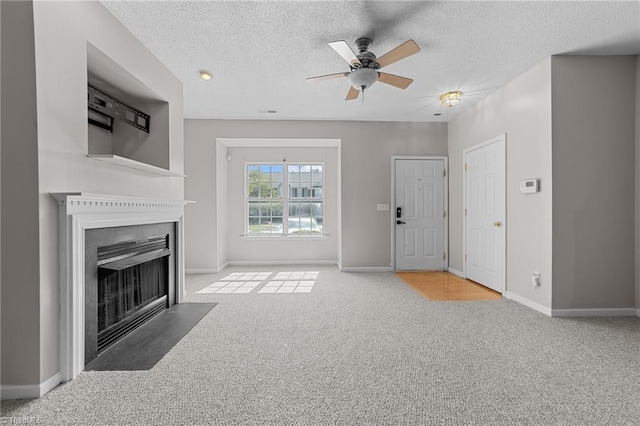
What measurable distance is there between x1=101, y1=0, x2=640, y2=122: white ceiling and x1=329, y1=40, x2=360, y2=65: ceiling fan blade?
22 centimetres

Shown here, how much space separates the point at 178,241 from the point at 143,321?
3.02ft

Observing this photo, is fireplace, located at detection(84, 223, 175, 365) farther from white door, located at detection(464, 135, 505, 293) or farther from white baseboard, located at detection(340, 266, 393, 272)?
white door, located at detection(464, 135, 505, 293)

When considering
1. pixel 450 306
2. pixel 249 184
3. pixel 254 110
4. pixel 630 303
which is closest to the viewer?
pixel 630 303

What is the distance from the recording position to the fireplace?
6.97 ft

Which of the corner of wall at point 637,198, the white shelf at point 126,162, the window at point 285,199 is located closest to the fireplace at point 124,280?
the white shelf at point 126,162

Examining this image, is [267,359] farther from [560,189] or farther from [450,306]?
[560,189]

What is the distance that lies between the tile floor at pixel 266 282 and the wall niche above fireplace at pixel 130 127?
1765 millimetres

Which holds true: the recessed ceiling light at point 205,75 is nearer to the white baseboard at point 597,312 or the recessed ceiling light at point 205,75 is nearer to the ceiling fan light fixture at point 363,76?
the ceiling fan light fixture at point 363,76

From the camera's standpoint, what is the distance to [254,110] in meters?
4.66

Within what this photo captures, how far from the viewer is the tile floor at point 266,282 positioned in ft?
13.3

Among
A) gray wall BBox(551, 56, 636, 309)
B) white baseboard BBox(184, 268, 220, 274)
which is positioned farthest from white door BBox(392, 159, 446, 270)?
white baseboard BBox(184, 268, 220, 274)

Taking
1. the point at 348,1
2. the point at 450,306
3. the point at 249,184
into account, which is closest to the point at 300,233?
the point at 249,184

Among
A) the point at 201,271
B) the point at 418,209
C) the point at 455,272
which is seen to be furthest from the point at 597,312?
the point at 201,271

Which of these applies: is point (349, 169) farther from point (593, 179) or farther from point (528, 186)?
Answer: point (593, 179)
